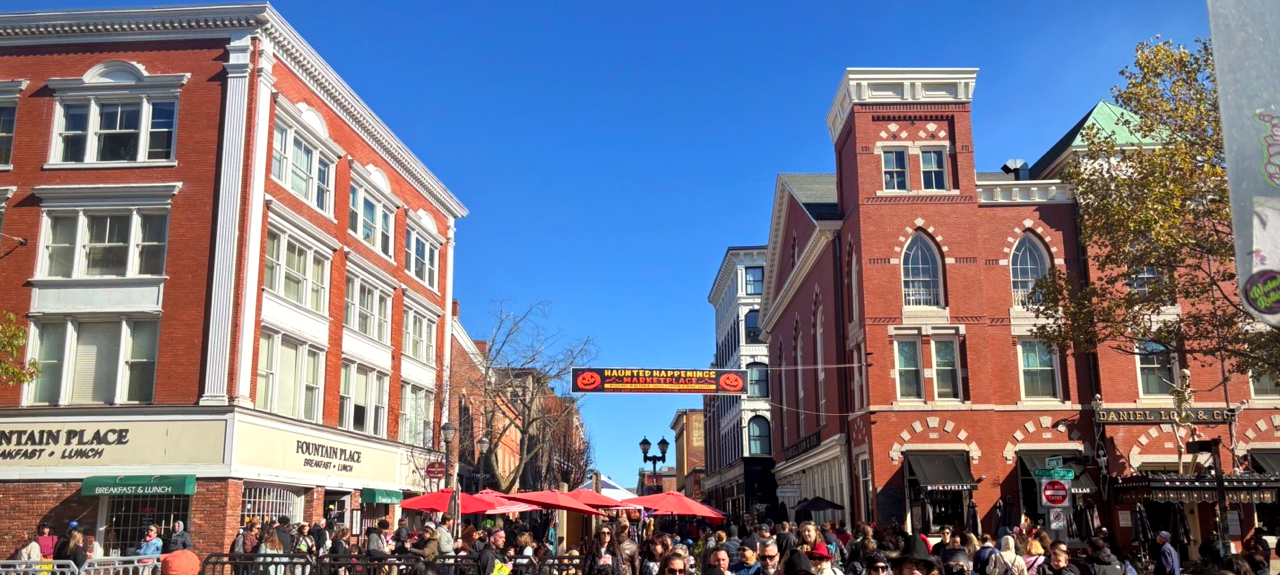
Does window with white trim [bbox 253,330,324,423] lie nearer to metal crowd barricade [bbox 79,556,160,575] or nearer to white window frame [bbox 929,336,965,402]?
metal crowd barricade [bbox 79,556,160,575]

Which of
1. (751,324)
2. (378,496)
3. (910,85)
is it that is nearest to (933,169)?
(910,85)

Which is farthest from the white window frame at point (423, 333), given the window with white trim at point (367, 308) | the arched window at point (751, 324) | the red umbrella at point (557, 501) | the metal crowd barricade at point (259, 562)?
the arched window at point (751, 324)

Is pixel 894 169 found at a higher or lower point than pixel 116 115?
higher

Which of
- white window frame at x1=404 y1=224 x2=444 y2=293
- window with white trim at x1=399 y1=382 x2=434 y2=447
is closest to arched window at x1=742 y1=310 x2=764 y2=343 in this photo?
white window frame at x1=404 y1=224 x2=444 y2=293

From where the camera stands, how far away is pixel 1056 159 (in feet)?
120

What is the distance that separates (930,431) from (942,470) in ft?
4.54

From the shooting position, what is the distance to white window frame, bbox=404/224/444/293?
40719 mm

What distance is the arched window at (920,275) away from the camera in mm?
33156

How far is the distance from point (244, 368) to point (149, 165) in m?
6.09

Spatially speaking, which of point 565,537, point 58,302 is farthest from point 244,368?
point 565,537

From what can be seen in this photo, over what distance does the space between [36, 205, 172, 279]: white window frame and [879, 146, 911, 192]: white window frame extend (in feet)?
69.8

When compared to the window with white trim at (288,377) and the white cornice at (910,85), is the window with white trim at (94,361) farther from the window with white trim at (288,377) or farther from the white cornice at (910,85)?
the white cornice at (910,85)

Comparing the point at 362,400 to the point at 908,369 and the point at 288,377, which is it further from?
the point at 908,369

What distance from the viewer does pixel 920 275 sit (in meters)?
33.3
